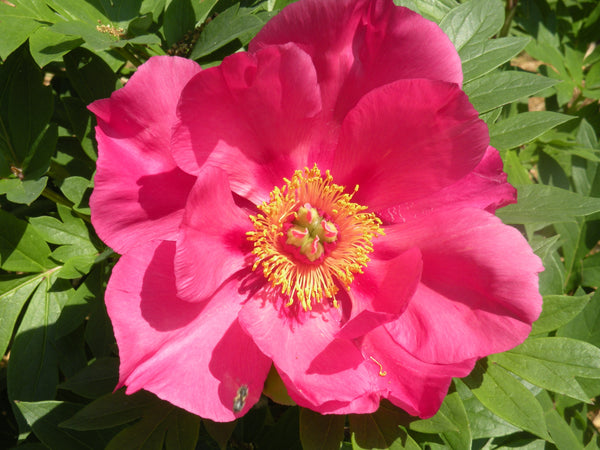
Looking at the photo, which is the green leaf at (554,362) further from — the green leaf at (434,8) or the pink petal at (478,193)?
the green leaf at (434,8)

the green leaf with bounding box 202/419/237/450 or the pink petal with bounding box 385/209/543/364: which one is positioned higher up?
the pink petal with bounding box 385/209/543/364

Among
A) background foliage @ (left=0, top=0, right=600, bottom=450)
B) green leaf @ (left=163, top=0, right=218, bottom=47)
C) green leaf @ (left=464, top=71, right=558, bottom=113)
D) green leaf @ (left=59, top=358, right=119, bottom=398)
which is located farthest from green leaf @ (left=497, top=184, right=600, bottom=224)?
green leaf @ (left=59, top=358, right=119, bottom=398)

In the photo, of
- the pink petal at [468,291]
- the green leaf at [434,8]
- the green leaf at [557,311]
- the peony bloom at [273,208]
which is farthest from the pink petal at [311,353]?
the green leaf at [434,8]

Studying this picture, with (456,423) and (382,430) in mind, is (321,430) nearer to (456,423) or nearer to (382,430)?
(382,430)

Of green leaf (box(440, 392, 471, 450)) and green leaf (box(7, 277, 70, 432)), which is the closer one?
green leaf (box(440, 392, 471, 450))

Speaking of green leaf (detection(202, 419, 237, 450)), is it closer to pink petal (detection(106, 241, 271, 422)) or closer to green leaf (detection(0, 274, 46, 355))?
pink petal (detection(106, 241, 271, 422))
